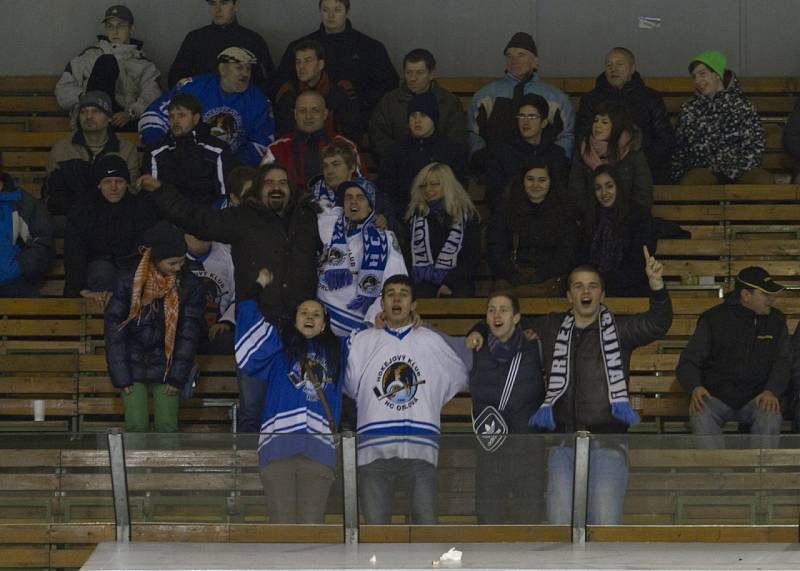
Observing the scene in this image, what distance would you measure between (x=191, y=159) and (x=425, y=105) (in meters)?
1.57

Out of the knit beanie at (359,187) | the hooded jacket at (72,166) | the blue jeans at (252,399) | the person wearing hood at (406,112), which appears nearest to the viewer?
the blue jeans at (252,399)

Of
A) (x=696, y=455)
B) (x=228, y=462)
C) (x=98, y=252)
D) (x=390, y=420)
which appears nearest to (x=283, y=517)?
(x=228, y=462)

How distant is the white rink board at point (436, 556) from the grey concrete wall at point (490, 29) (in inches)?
277

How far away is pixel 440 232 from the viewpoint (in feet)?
40.0

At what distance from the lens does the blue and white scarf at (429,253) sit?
480 inches

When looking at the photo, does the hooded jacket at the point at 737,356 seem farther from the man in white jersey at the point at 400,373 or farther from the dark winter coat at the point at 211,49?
the dark winter coat at the point at 211,49

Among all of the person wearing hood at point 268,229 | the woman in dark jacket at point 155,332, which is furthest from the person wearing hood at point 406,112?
the woman in dark jacket at point 155,332

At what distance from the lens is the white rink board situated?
8.23 meters

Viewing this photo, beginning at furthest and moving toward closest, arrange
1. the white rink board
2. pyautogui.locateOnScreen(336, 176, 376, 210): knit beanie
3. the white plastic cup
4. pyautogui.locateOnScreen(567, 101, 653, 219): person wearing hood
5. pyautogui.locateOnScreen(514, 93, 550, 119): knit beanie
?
pyautogui.locateOnScreen(514, 93, 550, 119): knit beanie, pyautogui.locateOnScreen(567, 101, 653, 219): person wearing hood, the white plastic cup, pyautogui.locateOnScreen(336, 176, 376, 210): knit beanie, the white rink board

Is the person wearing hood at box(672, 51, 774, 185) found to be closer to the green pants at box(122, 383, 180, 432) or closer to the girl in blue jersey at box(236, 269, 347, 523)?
the girl in blue jersey at box(236, 269, 347, 523)

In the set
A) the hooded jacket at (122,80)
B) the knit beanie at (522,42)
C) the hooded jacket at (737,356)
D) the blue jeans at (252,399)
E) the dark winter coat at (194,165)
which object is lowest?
the blue jeans at (252,399)

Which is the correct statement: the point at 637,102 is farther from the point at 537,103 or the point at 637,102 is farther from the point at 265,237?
the point at 265,237

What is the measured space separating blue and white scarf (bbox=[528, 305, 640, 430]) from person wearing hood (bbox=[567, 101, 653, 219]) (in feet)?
7.90

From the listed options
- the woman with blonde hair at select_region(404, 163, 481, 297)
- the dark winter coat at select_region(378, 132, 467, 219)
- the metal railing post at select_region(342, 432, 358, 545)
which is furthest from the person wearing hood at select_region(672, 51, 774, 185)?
the metal railing post at select_region(342, 432, 358, 545)
